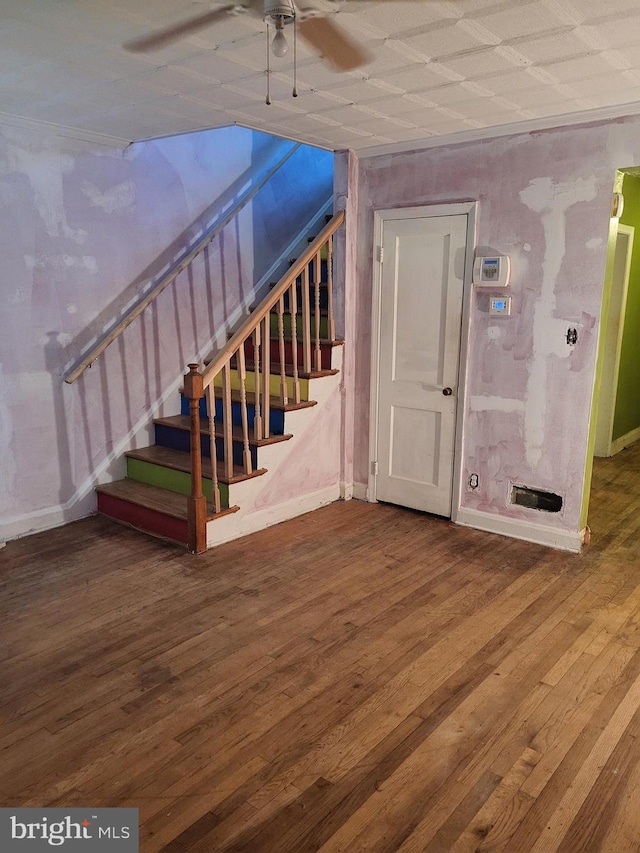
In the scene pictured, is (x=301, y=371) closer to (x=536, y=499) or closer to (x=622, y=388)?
(x=536, y=499)

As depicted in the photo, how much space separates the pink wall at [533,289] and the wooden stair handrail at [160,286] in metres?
1.28

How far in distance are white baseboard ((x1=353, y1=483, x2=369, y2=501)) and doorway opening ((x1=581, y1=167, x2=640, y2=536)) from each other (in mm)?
1586

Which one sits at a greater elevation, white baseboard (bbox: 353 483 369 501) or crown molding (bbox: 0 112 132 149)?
crown molding (bbox: 0 112 132 149)

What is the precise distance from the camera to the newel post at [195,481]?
11.7ft

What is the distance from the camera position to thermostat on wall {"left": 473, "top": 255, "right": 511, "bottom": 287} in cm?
378

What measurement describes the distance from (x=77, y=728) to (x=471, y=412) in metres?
2.86

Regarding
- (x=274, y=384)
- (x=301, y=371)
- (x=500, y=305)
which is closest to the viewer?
(x=500, y=305)

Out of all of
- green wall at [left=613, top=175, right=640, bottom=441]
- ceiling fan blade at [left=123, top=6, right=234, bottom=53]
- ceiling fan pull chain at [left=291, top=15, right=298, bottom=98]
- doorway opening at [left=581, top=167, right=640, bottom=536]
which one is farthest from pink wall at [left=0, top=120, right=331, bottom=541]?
green wall at [left=613, top=175, right=640, bottom=441]

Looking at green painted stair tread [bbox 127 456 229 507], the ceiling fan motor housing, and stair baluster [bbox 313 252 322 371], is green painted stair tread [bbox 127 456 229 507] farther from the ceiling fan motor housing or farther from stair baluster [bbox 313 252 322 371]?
the ceiling fan motor housing

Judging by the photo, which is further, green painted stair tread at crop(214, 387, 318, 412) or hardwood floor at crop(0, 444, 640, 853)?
green painted stair tread at crop(214, 387, 318, 412)

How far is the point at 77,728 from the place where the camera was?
2250mm

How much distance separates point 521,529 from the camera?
4016 mm

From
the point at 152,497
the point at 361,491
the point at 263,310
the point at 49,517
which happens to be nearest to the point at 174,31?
the point at 263,310

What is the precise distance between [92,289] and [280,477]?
5.76 feet
